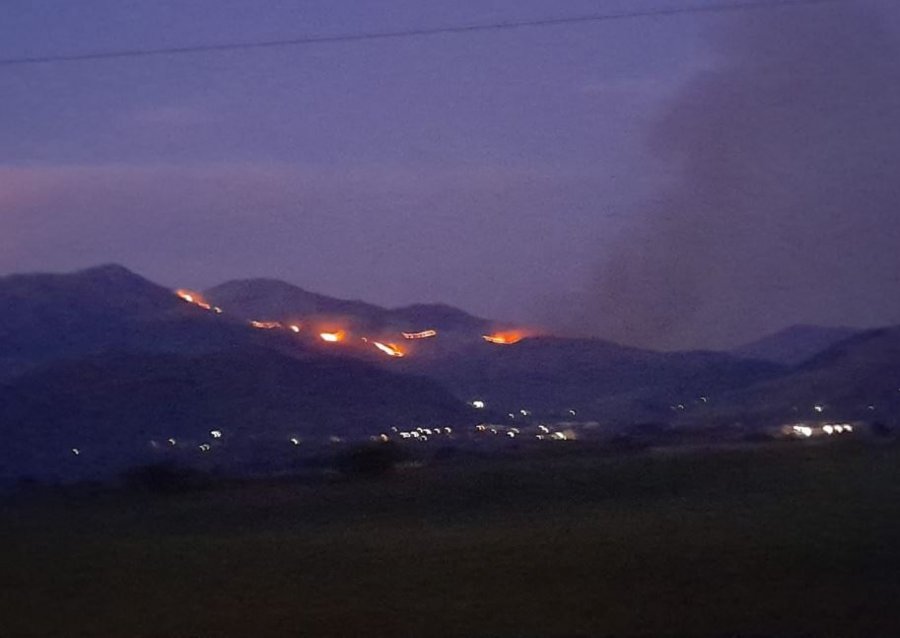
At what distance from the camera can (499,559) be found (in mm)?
22125

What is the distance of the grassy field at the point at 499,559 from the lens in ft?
54.0

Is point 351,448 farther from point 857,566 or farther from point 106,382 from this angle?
point 857,566

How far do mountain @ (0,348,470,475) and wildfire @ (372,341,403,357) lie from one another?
0.84 m

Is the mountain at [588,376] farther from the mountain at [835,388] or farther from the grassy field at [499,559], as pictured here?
the grassy field at [499,559]

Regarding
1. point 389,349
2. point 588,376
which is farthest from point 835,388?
point 389,349

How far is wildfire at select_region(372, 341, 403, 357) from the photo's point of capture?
6438 cm

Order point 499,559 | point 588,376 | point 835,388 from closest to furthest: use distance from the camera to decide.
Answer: point 499,559 < point 835,388 < point 588,376

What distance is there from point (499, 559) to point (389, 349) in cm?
4286

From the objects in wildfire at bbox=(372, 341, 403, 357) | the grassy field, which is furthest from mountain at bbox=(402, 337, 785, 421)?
the grassy field

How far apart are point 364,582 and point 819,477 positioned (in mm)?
15148

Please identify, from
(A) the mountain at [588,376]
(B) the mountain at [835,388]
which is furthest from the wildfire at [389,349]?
(B) the mountain at [835,388]

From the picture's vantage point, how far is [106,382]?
6569 centimetres

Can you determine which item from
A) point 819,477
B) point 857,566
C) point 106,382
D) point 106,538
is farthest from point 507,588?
point 106,382

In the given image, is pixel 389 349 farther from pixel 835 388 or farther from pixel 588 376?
pixel 835 388
